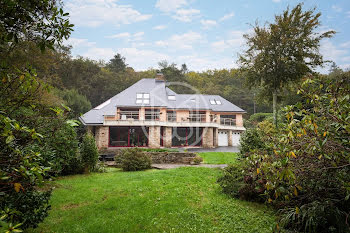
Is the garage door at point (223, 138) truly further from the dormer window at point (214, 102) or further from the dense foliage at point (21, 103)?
the dense foliage at point (21, 103)

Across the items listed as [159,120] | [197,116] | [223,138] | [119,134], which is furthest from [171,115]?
[223,138]

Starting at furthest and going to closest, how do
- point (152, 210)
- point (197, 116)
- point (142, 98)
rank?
1. point (197, 116)
2. point (142, 98)
3. point (152, 210)

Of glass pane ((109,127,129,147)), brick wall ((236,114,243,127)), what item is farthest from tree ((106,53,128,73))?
brick wall ((236,114,243,127))

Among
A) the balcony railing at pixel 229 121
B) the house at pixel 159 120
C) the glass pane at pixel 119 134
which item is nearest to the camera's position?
the house at pixel 159 120

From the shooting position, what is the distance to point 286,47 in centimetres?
1630

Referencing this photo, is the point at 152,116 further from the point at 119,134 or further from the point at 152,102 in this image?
the point at 119,134

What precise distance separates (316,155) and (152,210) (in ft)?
14.0

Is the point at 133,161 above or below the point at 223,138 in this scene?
below

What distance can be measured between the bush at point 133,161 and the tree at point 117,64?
39.3 m

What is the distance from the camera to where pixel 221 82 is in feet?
171

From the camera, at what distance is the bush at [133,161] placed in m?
13.6

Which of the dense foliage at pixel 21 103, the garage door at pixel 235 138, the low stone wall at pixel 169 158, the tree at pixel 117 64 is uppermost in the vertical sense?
the tree at pixel 117 64

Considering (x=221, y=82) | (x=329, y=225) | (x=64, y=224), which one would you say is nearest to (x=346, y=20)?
(x=329, y=225)

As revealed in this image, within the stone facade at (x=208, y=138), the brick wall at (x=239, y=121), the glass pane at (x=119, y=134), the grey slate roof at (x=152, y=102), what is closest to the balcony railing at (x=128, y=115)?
the grey slate roof at (x=152, y=102)
